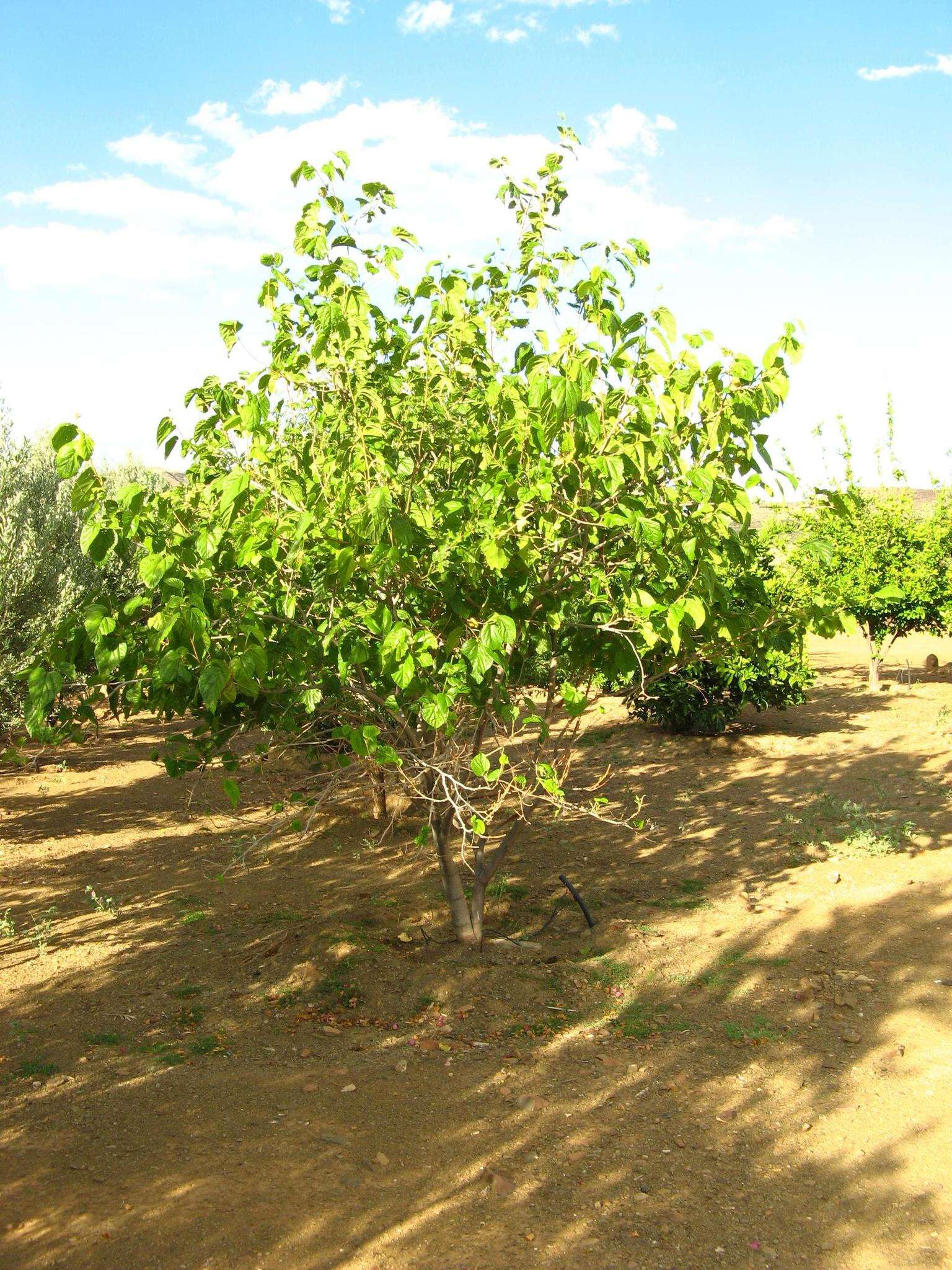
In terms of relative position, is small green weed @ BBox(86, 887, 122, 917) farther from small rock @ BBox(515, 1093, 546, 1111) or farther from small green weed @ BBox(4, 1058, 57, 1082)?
small rock @ BBox(515, 1093, 546, 1111)

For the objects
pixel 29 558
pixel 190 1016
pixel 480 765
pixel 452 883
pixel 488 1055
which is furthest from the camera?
pixel 29 558

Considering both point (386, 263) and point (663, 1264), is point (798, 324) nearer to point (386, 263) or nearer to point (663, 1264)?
point (386, 263)

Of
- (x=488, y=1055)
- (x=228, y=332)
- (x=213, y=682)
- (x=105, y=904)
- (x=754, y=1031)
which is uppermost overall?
(x=228, y=332)

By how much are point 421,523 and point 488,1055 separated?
107 inches

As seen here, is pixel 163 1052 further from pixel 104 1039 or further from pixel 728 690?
pixel 728 690

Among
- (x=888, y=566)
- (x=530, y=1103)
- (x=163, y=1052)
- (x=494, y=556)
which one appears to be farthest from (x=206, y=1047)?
(x=888, y=566)

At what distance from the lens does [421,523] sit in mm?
4168

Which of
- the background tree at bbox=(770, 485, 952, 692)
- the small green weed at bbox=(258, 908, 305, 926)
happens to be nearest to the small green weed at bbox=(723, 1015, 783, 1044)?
the small green weed at bbox=(258, 908, 305, 926)

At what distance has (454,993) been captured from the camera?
Result: 5.60m

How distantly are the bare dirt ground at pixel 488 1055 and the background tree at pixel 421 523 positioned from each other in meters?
1.25

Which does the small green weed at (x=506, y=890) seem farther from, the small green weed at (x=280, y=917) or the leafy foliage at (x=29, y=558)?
the leafy foliage at (x=29, y=558)

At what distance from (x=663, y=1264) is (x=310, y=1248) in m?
1.21

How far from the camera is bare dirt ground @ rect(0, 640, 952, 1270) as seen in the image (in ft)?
11.7

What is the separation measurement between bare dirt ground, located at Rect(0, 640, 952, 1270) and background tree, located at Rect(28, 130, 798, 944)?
125 cm
